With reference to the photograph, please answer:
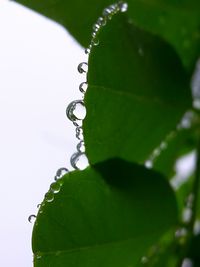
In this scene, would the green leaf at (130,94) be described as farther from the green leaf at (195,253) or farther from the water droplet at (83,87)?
the green leaf at (195,253)

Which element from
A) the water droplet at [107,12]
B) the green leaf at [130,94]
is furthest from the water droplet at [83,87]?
the water droplet at [107,12]

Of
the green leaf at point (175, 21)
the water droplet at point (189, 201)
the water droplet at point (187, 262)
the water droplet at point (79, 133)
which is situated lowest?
the water droplet at point (187, 262)

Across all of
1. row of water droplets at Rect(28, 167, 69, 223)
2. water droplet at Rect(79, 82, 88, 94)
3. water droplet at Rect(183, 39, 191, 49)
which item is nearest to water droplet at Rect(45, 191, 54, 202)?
row of water droplets at Rect(28, 167, 69, 223)

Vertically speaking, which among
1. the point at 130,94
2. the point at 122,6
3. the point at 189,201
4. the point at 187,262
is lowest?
the point at 187,262

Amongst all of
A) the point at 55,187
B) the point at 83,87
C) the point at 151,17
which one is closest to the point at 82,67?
the point at 83,87

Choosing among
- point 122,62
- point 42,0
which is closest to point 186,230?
point 122,62

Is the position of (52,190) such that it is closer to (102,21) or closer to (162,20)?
(102,21)
